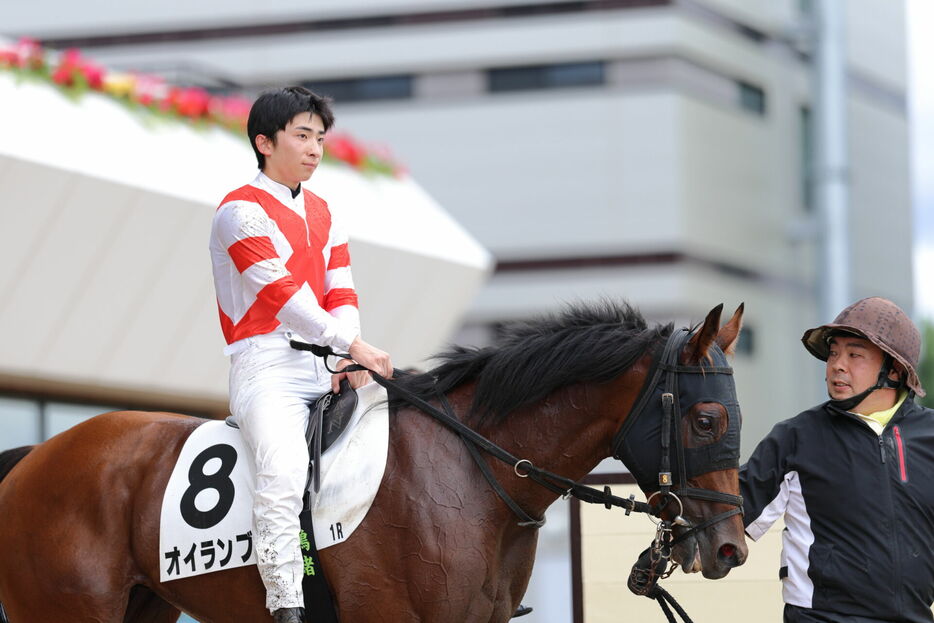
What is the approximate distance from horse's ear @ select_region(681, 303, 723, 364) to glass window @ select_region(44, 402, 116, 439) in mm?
9353

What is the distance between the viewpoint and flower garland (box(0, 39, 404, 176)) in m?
10.2

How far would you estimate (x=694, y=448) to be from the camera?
343 centimetres

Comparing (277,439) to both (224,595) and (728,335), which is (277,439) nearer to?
(224,595)

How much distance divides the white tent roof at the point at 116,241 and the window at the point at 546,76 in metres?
6.75

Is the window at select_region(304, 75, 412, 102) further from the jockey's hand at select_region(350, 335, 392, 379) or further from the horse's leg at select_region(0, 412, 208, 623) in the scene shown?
the jockey's hand at select_region(350, 335, 392, 379)

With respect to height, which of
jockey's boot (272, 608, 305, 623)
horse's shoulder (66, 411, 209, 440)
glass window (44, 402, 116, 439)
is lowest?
jockey's boot (272, 608, 305, 623)

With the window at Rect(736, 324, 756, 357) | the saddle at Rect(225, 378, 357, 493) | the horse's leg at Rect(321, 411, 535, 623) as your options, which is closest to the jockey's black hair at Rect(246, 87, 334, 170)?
the saddle at Rect(225, 378, 357, 493)

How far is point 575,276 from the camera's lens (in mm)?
18562

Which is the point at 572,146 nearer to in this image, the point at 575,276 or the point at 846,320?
the point at 575,276

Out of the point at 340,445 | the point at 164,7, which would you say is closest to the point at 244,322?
the point at 340,445

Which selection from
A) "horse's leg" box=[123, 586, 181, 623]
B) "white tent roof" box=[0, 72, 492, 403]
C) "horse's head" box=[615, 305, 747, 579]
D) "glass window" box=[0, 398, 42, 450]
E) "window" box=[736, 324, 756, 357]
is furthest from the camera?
"window" box=[736, 324, 756, 357]

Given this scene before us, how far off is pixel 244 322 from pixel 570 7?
15.9 meters

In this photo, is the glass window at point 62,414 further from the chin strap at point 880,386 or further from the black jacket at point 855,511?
the chin strap at point 880,386

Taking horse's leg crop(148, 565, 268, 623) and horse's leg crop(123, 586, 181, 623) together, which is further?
horse's leg crop(123, 586, 181, 623)
